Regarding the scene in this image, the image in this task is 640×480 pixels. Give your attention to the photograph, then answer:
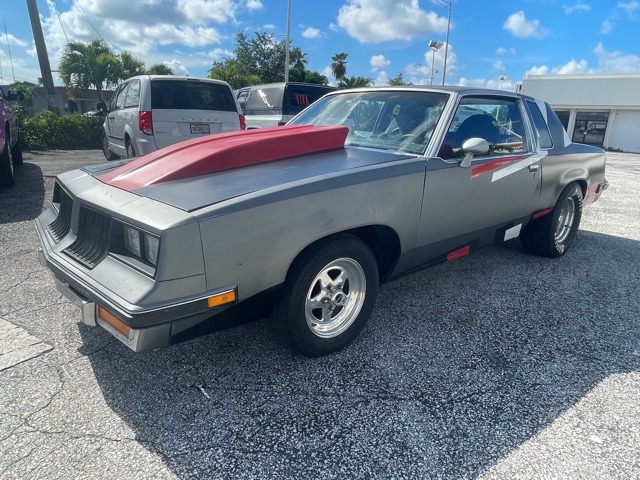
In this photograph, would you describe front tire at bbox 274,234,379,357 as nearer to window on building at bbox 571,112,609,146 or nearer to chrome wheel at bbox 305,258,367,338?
chrome wheel at bbox 305,258,367,338

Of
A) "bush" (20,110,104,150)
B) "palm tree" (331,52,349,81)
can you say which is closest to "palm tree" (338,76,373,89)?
"palm tree" (331,52,349,81)

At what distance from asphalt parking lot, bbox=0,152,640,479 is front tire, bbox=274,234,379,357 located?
152mm

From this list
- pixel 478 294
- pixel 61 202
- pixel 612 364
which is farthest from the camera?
pixel 478 294

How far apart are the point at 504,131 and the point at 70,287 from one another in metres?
3.47

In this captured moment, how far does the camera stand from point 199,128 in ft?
23.8

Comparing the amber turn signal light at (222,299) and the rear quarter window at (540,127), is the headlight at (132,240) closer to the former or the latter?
the amber turn signal light at (222,299)

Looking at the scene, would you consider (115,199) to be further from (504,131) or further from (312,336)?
(504,131)

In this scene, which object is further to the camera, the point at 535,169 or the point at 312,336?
the point at 535,169

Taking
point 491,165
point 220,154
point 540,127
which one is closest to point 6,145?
point 220,154

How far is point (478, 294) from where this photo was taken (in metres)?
3.69

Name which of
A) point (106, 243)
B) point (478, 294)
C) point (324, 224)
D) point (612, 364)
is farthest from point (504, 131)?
point (106, 243)

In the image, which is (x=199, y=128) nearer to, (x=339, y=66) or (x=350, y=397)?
(x=350, y=397)

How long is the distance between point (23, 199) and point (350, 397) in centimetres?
609

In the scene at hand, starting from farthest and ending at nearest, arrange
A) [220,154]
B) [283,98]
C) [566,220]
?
[283,98] < [566,220] < [220,154]
